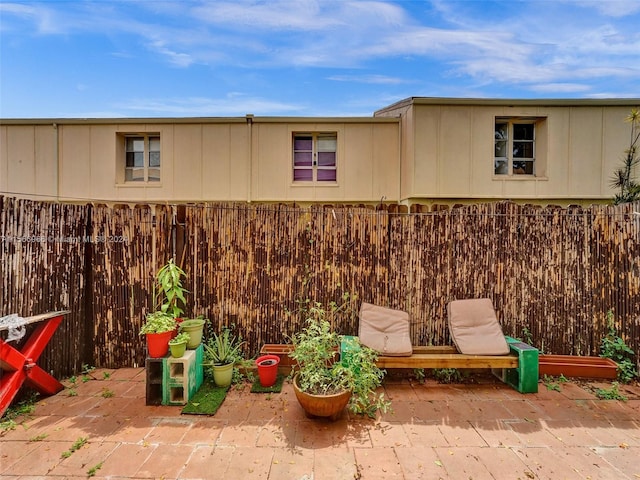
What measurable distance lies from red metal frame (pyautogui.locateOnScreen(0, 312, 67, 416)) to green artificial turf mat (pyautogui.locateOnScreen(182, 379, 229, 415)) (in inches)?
55.8

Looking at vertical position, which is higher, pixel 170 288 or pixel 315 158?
pixel 315 158

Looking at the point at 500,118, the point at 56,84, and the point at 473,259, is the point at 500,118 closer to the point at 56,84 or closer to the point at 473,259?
the point at 473,259

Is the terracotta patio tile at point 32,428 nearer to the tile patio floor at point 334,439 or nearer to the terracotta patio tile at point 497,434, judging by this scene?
the tile patio floor at point 334,439

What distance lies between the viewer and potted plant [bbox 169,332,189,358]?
9.63ft

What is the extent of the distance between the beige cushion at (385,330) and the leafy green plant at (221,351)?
1.44 meters

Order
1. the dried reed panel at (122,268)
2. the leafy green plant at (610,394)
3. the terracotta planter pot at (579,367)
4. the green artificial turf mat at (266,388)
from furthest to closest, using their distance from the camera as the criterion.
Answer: the dried reed panel at (122,268)
the terracotta planter pot at (579,367)
the green artificial turf mat at (266,388)
the leafy green plant at (610,394)

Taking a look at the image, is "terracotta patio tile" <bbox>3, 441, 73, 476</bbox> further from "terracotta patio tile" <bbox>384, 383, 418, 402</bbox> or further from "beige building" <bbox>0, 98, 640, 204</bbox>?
"beige building" <bbox>0, 98, 640, 204</bbox>

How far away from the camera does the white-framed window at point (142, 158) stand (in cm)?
810

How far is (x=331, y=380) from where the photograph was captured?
8.69ft

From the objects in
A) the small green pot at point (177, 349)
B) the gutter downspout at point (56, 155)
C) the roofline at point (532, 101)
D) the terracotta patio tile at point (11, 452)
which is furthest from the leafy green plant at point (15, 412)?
the roofline at point (532, 101)

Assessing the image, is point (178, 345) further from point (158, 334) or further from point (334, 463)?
point (334, 463)

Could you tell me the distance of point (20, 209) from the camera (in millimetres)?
3037

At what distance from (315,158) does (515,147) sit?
5036mm

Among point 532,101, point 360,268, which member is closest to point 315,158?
point 360,268
